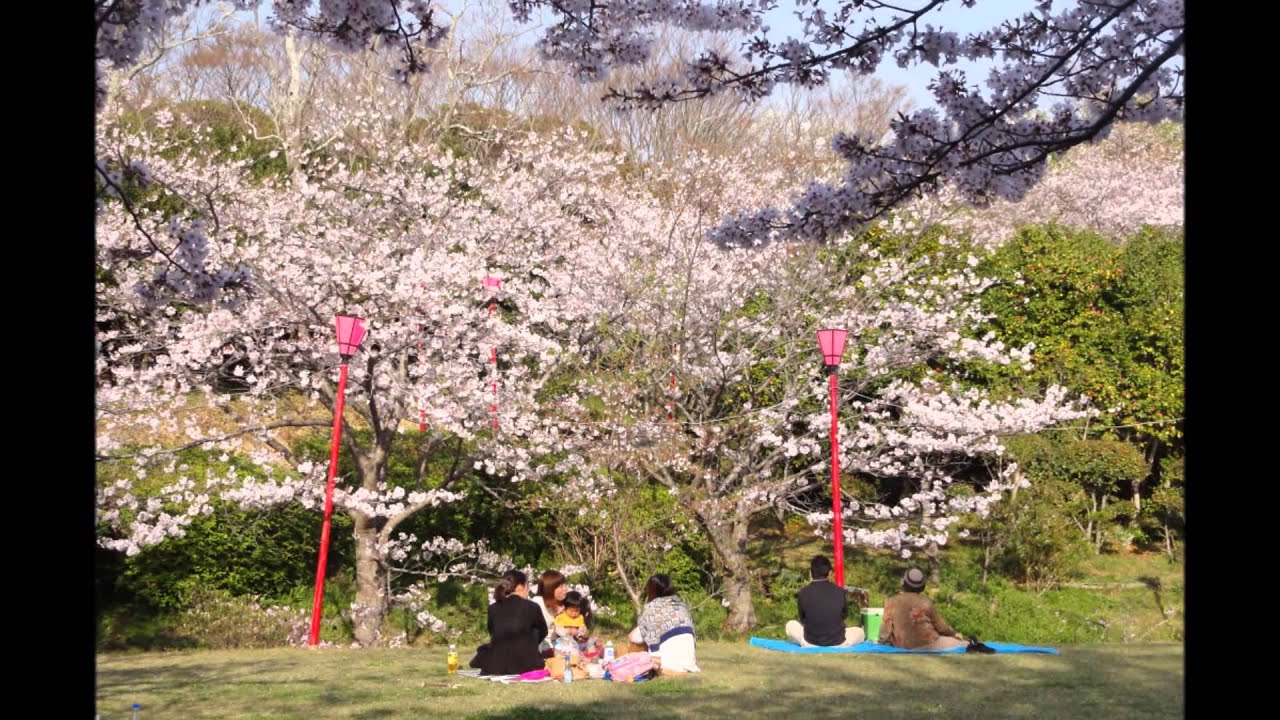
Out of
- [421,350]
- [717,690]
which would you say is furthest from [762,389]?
[717,690]

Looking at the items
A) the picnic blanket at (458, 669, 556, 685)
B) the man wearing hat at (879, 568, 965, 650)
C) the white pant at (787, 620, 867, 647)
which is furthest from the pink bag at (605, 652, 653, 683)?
the white pant at (787, 620, 867, 647)

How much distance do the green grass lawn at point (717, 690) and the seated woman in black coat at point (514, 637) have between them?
16.5 inches

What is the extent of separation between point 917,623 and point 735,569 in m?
5.27

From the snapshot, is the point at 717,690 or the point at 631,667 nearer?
the point at 717,690

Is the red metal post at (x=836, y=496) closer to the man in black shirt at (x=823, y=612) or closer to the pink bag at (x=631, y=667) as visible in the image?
the man in black shirt at (x=823, y=612)

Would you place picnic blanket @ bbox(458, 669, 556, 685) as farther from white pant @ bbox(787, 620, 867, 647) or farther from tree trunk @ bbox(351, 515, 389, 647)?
tree trunk @ bbox(351, 515, 389, 647)

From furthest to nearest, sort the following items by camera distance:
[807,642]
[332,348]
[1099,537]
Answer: [1099,537], [332,348], [807,642]

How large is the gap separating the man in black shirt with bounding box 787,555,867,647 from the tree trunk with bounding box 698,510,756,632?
4.22m

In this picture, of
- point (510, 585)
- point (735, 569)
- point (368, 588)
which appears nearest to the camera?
point (510, 585)

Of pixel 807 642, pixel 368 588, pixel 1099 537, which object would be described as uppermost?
pixel 1099 537

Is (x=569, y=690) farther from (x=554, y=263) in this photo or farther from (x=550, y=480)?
(x=554, y=263)

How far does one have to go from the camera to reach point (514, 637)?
8.66 meters

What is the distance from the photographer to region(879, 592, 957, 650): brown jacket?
1014cm

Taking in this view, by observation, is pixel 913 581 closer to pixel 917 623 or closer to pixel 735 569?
pixel 917 623
